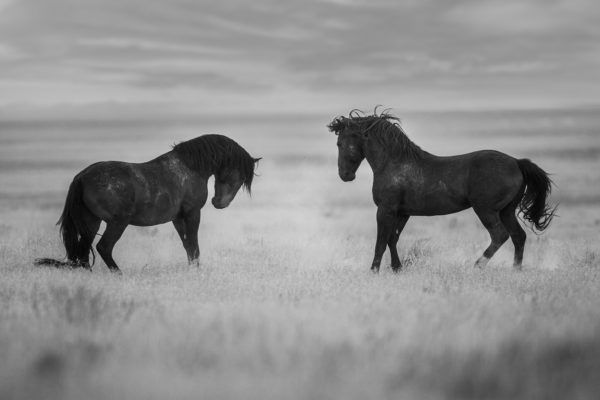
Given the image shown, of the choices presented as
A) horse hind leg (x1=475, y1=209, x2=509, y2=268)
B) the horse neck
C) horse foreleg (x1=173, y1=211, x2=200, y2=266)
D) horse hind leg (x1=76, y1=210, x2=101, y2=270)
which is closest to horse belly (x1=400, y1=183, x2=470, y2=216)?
horse hind leg (x1=475, y1=209, x2=509, y2=268)

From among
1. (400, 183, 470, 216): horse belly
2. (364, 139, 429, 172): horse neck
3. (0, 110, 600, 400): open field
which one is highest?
(364, 139, 429, 172): horse neck

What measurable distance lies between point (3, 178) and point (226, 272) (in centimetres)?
3167

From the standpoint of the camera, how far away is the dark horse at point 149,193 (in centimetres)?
892

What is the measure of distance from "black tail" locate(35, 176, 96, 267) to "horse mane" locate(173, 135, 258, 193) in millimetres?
1456

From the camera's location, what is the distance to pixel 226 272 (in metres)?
9.30

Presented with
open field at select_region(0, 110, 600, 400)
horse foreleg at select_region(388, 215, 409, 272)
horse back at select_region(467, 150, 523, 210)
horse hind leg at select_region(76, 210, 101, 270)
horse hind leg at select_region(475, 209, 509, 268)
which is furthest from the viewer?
horse foreleg at select_region(388, 215, 409, 272)

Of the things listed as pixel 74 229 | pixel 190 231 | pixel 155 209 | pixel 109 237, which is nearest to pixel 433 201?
pixel 190 231

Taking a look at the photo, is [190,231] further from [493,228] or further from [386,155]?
[493,228]

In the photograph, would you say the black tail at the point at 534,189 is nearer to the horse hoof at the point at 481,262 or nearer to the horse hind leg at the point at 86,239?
the horse hoof at the point at 481,262

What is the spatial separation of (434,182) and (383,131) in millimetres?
977

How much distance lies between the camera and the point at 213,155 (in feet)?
32.1

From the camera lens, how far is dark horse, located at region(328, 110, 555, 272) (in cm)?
945

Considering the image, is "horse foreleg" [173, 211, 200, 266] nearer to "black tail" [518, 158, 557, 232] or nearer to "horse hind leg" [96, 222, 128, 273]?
"horse hind leg" [96, 222, 128, 273]

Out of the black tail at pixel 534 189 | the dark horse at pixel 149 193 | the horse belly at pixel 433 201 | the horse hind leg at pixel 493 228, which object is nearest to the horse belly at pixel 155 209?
the dark horse at pixel 149 193
